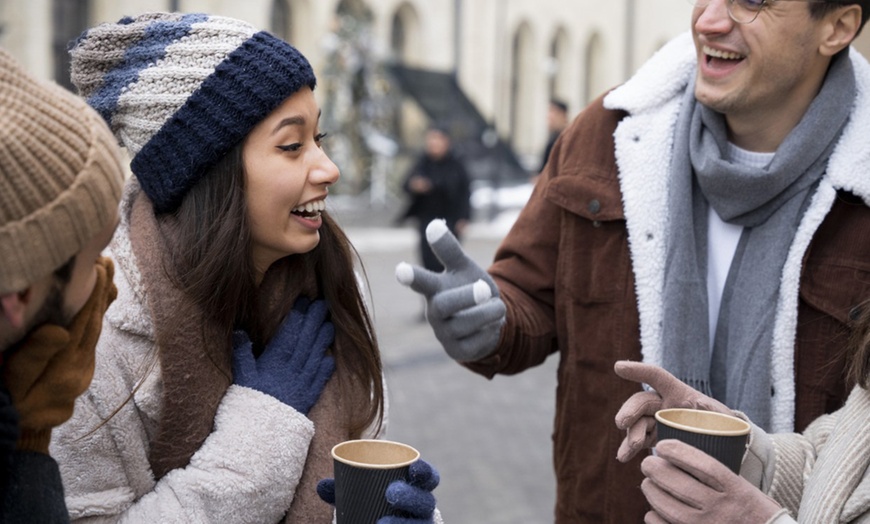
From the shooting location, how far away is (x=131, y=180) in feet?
6.63

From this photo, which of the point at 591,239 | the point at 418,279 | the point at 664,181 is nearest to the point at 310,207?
the point at 418,279

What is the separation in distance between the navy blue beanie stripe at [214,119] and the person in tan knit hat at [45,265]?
0.51m

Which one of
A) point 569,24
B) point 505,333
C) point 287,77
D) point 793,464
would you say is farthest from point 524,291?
point 569,24

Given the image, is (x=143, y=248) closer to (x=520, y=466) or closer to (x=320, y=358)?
(x=320, y=358)

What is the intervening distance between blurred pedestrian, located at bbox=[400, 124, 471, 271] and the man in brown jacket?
6.94 m

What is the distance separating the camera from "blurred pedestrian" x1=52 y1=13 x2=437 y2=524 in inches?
69.4

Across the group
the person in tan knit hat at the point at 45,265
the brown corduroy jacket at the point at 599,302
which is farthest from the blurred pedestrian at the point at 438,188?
the person in tan knit hat at the point at 45,265

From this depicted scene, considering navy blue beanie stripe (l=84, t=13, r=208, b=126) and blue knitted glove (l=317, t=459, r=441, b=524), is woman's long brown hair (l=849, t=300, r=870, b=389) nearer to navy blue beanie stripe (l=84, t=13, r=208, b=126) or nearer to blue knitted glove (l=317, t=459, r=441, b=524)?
blue knitted glove (l=317, t=459, r=441, b=524)

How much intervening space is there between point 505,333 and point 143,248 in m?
1.00

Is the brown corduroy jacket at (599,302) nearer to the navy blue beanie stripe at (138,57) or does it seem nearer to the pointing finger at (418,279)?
the pointing finger at (418,279)

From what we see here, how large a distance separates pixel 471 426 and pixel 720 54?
394 centimetres

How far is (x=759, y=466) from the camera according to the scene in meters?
2.00

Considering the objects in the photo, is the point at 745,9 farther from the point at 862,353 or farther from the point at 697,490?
the point at 697,490

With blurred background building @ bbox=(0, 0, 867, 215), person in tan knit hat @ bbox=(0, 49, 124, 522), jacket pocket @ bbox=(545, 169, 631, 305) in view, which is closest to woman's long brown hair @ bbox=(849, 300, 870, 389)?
jacket pocket @ bbox=(545, 169, 631, 305)
